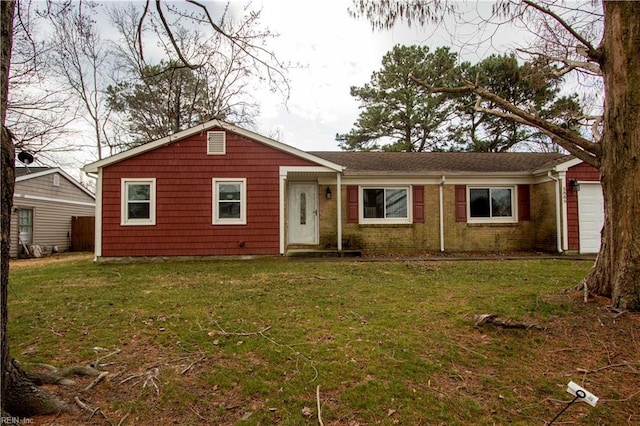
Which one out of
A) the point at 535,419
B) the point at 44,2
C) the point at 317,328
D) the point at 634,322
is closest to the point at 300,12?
the point at 44,2

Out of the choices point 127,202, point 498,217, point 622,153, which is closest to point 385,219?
point 498,217

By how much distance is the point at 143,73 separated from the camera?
5258 millimetres

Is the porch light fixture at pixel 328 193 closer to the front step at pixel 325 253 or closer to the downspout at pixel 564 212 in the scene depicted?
the front step at pixel 325 253

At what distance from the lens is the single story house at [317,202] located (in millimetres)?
10250

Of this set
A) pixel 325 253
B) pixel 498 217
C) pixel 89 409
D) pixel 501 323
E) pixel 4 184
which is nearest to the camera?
pixel 4 184

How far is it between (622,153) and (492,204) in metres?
7.97

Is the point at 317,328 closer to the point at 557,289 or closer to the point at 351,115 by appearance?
the point at 557,289

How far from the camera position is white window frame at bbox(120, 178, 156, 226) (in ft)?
33.6

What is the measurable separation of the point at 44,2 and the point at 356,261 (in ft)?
27.1

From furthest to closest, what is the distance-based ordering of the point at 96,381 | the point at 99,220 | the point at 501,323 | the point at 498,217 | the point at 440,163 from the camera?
the point at 440,163
the point at 498,217
the point at 99,220
the point at 501,323
the point at 96,381

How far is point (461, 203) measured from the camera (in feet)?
39.3

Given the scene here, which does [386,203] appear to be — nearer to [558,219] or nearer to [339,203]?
[339,203]

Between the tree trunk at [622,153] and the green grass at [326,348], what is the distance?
0.58 m

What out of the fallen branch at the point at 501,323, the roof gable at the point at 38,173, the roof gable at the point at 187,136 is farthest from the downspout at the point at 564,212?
the roof gable at the point at 38,173
